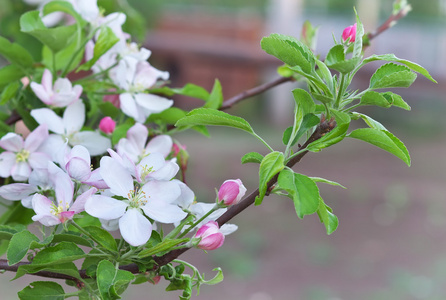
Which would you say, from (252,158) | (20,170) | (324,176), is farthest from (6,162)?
(324,176)

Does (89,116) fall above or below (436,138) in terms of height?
above

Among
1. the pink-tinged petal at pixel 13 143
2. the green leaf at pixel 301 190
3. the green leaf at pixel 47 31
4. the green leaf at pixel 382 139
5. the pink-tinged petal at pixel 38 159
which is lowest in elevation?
the pink-tinged petal at pixel 38 159

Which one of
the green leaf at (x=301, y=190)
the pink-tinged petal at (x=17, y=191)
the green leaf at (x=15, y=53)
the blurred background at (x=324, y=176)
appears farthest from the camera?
the blurred background at (x=324, y=176)

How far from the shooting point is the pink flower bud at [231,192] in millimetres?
408

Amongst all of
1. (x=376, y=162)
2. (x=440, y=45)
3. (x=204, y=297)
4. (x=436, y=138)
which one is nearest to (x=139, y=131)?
(x=204, y=297)

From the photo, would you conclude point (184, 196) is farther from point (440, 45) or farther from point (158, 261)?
point (440, 45)

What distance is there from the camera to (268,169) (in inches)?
14.2

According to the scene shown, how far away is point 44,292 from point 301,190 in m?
0.19

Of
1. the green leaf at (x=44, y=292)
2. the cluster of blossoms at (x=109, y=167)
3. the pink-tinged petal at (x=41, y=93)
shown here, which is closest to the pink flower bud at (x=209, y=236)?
the cluster of blossoms at (x=109, y=167)

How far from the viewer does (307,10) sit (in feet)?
23.6

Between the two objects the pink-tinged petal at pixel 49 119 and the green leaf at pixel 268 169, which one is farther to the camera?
the pink-tinged petal at pixel 49 119

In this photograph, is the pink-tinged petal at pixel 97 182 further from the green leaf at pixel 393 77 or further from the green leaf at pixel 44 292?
the green leaf at pixel 393 77

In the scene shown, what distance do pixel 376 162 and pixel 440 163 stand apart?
20.4 inches

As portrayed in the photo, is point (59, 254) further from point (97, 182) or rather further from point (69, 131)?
point (69, 131)
